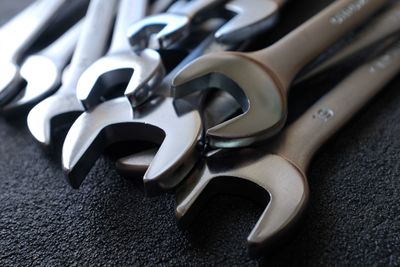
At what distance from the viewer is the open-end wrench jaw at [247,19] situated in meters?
0.95

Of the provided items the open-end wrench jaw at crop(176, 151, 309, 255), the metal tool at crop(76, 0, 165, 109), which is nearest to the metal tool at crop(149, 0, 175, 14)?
the metal tool at crop(76, 0, 165, 109)

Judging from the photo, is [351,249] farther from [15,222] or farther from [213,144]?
[15,222]

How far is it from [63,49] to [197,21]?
0.29 meters

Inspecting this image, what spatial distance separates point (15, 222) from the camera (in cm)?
76

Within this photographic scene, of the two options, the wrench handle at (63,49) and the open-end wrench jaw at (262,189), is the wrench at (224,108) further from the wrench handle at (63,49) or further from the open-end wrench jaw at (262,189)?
the wrench handle at (63,49)

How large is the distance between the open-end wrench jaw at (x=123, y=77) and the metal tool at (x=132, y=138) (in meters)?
0.02

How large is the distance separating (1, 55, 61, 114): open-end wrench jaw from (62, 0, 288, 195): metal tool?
0.18 m

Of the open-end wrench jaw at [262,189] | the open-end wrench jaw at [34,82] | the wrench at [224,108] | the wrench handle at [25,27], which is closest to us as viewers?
the open-end wrench jaw at [262,189]

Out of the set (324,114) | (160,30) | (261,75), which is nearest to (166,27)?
(160,30)

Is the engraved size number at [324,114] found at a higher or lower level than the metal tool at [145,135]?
lower

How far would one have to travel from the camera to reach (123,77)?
2.95 feet

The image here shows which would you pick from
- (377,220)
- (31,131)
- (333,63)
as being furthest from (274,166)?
(31,131)

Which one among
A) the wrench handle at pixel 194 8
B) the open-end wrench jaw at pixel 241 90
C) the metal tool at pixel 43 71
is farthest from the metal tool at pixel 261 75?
Answer: the metal tool at pixel 43 71

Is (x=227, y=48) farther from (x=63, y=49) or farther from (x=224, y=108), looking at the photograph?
(x=63, y=49)
